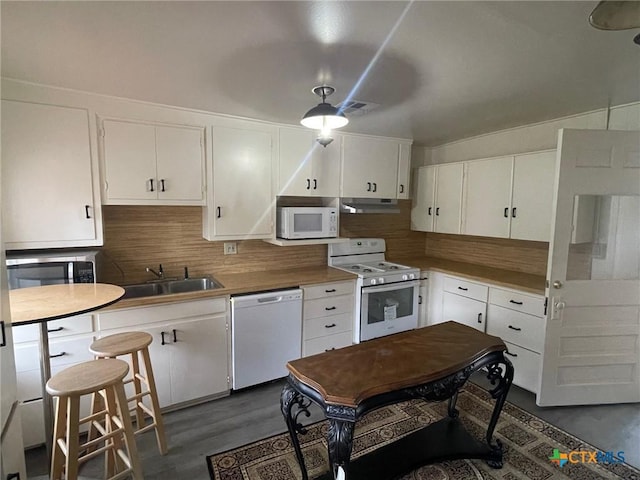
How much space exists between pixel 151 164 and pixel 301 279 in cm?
156

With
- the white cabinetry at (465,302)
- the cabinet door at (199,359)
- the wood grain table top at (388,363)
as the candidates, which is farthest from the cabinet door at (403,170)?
the cabinet door at (199,359)

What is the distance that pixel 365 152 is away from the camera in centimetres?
355

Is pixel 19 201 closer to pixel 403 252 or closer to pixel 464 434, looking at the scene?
pixel 464 434

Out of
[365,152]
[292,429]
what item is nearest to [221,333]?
[292,429]

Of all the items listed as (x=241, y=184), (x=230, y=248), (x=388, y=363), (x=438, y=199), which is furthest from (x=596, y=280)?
(x=230, y=248)

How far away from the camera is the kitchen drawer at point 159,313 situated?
2309mm

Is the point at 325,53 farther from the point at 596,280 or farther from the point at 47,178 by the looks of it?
the point at 596,280

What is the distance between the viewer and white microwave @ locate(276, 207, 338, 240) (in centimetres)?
315

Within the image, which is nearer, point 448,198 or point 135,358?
point 135,358

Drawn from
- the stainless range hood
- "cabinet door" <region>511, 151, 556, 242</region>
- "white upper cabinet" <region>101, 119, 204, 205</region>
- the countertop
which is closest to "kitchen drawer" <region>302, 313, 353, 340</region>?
the countertop

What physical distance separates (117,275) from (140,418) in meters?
1.21

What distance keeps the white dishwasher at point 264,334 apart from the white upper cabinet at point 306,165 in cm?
100

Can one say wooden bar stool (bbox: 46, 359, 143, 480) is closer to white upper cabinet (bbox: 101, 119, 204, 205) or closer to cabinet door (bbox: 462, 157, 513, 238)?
white upper cabinet (bbox: 101, 119, 204, 205)

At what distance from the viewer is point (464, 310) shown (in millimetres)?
3408
